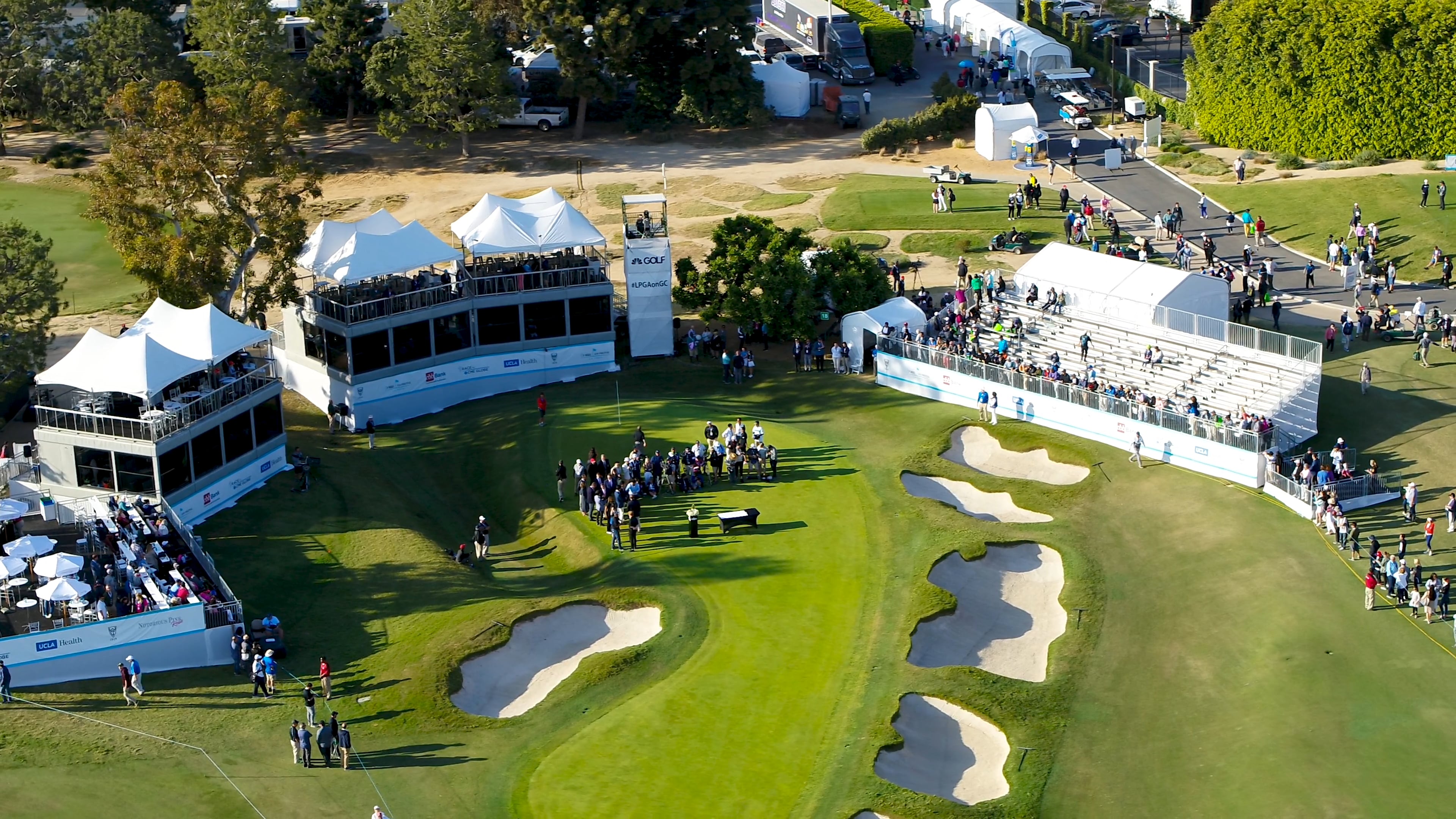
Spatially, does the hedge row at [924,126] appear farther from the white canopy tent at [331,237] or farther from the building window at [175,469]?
the building window at [175,469]

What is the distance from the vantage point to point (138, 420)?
65.8 m

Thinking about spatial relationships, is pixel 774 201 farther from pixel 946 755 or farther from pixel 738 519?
pixel 946 755

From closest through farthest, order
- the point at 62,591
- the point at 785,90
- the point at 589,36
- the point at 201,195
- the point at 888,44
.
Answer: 1. the point at 62,591
2. the point at 201,195
3. the point at 589,36
4. the point at 785,90
5. the point at 888,44

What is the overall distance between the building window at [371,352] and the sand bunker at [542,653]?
78.5ft

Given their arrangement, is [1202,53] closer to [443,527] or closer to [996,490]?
[996,490]

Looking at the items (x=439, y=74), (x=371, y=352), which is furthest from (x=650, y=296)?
(x=439, y=74)

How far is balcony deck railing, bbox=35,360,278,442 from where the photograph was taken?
65625 mm

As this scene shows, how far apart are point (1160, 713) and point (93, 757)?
33.0 metres

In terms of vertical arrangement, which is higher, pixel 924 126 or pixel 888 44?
pixel 888 44

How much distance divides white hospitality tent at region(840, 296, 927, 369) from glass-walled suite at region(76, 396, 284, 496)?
29.8 m

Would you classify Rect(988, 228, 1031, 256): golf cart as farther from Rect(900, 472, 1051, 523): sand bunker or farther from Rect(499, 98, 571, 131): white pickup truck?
Rect(499, 98, 571, 131): white pickup truck

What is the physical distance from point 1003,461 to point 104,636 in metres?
38.1

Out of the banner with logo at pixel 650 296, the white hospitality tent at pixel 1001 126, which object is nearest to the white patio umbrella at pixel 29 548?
the banner with logo at pixel 650 296

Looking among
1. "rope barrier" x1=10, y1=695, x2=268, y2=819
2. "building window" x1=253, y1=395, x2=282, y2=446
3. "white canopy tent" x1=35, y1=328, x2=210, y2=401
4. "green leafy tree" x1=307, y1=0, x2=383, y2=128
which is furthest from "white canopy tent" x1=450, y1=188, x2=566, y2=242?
"green leafy tree" x1=307, y1=0, x2=383, y2=128
